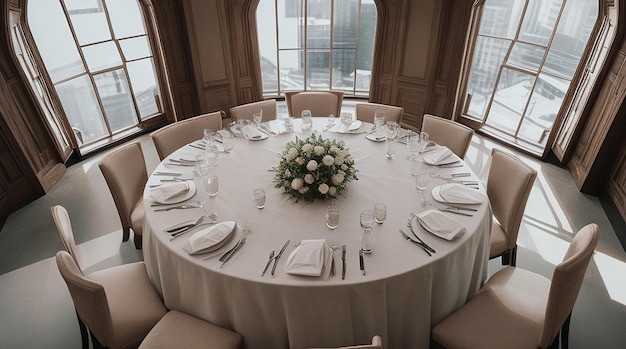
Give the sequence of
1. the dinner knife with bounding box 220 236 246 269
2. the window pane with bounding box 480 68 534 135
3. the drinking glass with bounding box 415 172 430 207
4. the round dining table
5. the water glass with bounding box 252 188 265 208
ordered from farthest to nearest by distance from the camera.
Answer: the window pane with bounding box 480 68 534 135 < the drinking glass with bounding box 415 172 430 207 < the water glass with bounding box 252 188 265 208 < the dinner knife with bounding box 220 236 246 269 < the round dining table

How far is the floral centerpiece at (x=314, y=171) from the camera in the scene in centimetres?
224

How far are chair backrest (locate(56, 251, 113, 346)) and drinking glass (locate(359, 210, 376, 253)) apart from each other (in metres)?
1.22

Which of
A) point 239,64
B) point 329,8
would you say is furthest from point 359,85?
point 239,64

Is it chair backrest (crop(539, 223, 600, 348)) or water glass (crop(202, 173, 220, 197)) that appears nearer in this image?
chair backrest (crop(539, 223, 600, 348))

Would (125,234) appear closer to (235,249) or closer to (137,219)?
(137,219)

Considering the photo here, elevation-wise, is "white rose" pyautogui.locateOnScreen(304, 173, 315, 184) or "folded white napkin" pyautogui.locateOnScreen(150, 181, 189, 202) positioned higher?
"white rose" pyautogui.locateOnScreen(304, 173, 315, 184)

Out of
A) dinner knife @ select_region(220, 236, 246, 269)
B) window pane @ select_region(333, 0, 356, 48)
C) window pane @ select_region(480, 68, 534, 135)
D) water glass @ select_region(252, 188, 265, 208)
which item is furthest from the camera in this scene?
window pane @ select_region(333, 0, 356, 48)

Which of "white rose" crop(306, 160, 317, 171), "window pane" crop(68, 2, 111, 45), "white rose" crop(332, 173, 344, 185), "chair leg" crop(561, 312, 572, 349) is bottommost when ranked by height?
"chair leg" crop(561, 312, 572, 349)

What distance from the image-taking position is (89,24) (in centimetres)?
490

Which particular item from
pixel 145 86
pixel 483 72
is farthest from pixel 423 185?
pixel 145 86

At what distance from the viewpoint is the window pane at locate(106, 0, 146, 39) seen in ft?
16.7

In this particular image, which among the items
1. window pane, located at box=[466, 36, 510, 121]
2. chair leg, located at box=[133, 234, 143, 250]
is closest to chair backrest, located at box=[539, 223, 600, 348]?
chair leg, located at box=[133, 234, 143, 250]

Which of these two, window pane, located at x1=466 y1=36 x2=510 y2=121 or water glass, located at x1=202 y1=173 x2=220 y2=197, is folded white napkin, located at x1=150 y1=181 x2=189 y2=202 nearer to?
water glass, located at x1=202 y1=173 x2=220 y2=197

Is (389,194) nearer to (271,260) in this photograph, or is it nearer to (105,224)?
(271,260)
